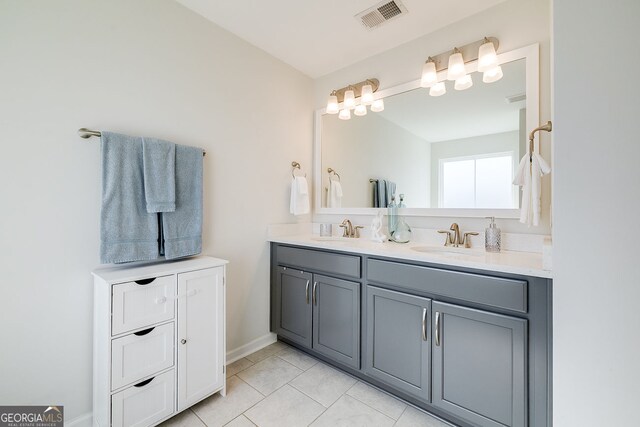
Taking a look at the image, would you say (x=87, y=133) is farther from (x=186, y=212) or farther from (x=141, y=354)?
(x=141, y=354)

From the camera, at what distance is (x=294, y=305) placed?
2082 millimetres

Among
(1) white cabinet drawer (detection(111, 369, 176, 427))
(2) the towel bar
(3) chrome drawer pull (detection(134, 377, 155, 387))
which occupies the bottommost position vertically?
(1) white cabinet drawer (detection(111, 369, 176, 427))

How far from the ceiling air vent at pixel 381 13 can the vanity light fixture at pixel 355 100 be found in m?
0.45

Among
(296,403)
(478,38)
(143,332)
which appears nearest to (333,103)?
(478,38)

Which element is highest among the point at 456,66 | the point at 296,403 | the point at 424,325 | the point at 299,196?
the point at 456,66

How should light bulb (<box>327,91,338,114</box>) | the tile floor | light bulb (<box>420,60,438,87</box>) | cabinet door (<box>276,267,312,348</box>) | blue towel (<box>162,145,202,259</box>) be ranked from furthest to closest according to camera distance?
light bulb (<box>327,91,338,114</box>) → cabinet door (<box>276,267,312,348</box>) → light bulb (<box>420,60,438,87</box>) → blue towel (<box>162,145,202,259</box>) → the tile floor

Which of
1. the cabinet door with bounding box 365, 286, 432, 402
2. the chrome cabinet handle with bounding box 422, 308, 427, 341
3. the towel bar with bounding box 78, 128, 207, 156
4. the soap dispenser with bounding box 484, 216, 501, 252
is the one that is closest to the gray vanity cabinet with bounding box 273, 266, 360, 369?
the cabinet door with bounding box 365, 286, 432, 402

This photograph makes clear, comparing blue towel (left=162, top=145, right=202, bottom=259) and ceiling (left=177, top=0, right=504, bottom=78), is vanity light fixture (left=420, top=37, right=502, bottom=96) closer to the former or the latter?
ceiling (left=177, top=0, right=504, bottom=78)

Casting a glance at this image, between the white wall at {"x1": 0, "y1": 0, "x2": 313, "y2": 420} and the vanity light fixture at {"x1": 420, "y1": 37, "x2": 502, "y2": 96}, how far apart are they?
59.1 inches

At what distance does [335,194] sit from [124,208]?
165 centimetres

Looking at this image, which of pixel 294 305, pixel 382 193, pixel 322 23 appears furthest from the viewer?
pixel 382 193

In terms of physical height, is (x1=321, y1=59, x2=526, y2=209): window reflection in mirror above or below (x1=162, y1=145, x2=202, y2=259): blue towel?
above

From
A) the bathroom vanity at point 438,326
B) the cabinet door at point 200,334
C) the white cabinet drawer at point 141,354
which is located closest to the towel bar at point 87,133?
the cabinet door at point 200,334

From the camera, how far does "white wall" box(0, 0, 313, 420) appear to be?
45.2 inches
